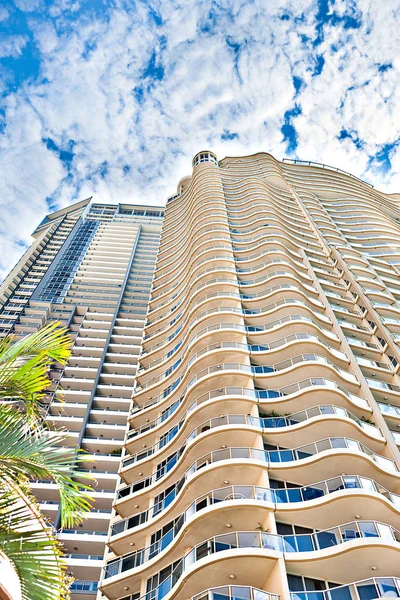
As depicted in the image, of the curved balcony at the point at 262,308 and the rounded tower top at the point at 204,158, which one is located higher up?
the rounded tower top at the point at 204,158

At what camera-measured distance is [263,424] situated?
23.2 m

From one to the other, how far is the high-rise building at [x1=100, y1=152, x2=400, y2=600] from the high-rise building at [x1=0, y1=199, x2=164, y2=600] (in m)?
9.60

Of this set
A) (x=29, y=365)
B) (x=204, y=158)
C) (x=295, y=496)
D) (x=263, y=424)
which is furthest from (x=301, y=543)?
(x=204, y=158)

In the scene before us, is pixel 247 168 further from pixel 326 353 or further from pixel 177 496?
pixel 177 496

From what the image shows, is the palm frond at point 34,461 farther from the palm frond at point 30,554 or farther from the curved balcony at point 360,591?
the curved balcony at point 360,591

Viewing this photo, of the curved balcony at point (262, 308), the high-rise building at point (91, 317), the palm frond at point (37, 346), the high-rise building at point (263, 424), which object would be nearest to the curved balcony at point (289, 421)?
the high-rise building at point (263, 424)

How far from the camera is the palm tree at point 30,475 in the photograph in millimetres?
4980

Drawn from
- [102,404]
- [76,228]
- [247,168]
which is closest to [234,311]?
[102,404]

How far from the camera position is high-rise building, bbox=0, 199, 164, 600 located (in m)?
46.4

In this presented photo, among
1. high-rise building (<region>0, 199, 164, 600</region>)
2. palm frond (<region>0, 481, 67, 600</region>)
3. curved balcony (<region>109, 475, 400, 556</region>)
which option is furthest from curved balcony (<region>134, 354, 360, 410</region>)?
palm frond (<region>0, 481, 67, 600</region>)

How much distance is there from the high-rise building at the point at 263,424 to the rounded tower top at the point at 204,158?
1997cm

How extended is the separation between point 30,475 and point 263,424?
18.7 meters

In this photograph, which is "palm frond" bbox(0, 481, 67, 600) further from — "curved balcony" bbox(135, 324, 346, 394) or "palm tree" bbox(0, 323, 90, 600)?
"curved balcony" bbox(135, 324, 346, 394)

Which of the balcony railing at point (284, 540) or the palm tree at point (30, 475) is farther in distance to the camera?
the balcony railing at point (284, 540)
